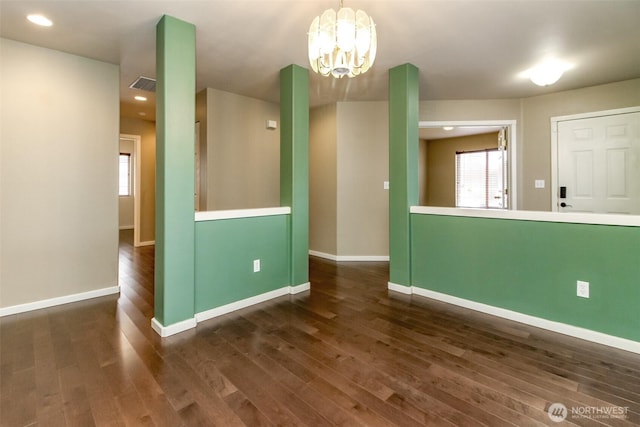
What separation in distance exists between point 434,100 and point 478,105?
0.66 metres

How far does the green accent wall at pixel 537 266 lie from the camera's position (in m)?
2.27

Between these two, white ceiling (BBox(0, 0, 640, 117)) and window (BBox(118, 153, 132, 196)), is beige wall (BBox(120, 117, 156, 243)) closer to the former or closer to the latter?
white ceiling (BBox(0, 0, 640, 117))

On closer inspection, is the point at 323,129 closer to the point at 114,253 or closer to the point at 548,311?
the point at 114,253

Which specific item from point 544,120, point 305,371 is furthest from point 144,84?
point 544,120

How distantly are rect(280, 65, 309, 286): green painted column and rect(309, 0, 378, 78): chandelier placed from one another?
1395 mm

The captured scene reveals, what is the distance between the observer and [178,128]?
247 cm

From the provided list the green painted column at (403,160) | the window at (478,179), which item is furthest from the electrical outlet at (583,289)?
the window at (478,179)

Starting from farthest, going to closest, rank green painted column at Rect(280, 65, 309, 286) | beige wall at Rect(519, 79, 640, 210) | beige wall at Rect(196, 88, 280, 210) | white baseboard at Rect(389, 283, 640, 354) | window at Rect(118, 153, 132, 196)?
window at Rect(118, 153, 132, 196)
beige wall at Rect(196, 88, 280, 210)
beige wall at Rect(519, 79, 640, 210)
green painted column at Rect(280, 65, 309, 286)
white baseboard at Rect(389, 283, 640, 354)

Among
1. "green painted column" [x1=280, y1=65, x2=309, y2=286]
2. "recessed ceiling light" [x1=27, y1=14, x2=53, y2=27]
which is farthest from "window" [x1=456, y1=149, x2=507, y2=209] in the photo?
"recessed ceiling light" [x1=27, y1=14, x2=53, y2=27]

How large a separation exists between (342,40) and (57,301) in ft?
11.6

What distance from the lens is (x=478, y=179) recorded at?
746 centimetres

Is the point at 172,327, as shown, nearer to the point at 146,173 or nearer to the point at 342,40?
the point at 342,40

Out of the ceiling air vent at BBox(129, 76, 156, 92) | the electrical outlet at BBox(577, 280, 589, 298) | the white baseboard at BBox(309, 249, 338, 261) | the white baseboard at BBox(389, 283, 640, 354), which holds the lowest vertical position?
the white baseboard at BBox(389, 283, 640, 354)

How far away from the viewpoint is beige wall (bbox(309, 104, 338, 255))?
16.5 feet
